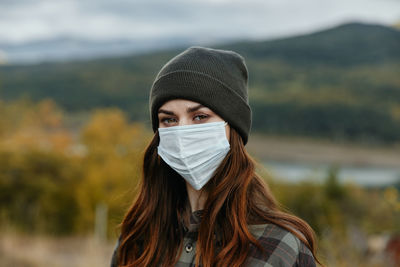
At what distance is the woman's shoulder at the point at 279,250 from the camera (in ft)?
6.10

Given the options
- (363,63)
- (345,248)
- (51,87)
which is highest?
(345,248)

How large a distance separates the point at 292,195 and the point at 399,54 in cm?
5041

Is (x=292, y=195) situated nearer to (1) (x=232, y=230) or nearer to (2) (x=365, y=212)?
(2) (x=365, y=212)

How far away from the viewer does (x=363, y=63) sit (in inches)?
3214

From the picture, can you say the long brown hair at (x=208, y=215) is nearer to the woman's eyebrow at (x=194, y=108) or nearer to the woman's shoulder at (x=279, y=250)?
the woman's shoulder at (x=279, y=250)

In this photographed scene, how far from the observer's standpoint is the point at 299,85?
88.3 metres

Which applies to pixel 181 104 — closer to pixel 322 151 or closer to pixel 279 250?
pixel 279 250

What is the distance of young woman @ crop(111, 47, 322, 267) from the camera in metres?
1.91

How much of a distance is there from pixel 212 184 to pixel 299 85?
8804 centimetres

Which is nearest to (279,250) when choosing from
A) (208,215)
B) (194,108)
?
(208,215)

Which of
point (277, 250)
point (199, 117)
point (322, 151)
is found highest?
point (199, 117)

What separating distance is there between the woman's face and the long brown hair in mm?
119

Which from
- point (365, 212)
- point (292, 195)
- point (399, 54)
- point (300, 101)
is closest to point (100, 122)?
point (292, 195)

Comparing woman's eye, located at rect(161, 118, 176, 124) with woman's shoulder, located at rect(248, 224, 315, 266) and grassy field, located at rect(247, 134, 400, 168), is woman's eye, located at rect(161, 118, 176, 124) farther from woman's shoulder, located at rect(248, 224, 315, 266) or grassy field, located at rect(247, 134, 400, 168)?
grassy field, located at rect(247, 134, 400, 168)
